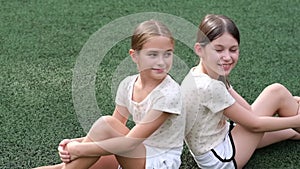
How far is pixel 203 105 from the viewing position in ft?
6.64

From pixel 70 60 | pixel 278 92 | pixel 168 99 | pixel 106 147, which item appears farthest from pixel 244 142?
pixel 70 60

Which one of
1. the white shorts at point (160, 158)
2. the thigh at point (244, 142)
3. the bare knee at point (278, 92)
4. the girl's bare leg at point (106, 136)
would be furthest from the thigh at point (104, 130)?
the bare knee at point (278, 92)

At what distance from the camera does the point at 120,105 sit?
2012 millimetres

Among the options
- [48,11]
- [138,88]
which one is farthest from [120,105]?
[48,11]

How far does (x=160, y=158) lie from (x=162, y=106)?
218mm

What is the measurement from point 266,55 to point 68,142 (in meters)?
1.69

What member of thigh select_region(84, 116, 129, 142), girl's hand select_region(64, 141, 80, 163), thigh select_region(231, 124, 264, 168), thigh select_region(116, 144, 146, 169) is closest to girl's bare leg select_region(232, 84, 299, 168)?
thigh select_region(231, 124, 264, 168)

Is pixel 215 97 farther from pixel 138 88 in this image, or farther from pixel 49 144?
pixel 49 144

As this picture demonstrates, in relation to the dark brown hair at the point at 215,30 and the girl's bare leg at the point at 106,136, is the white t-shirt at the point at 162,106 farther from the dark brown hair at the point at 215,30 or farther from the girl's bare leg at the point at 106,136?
the dark brown hair at the point at 215,30

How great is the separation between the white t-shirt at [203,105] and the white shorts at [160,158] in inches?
5.5

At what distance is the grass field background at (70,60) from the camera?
2350 millimetres

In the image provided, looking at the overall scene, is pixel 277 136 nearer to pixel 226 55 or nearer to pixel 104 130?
pixel 226 55

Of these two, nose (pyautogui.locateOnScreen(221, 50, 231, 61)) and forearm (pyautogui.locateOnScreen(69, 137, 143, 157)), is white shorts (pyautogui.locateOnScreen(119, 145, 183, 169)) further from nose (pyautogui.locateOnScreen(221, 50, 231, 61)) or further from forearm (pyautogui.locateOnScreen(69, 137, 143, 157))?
nose (pyautogui.locateOnScreen(221, 50, 231, 61))

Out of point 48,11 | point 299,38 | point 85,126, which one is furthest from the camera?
point 48,11
